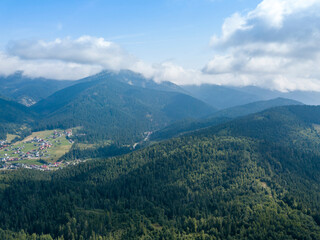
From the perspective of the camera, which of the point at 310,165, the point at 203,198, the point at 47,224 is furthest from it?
the point at 310,165

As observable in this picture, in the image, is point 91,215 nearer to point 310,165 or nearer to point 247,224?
point 247,224

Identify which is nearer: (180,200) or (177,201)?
(177,201)

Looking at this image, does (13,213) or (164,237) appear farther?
(13,213)

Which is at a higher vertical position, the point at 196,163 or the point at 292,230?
the point at 196,163

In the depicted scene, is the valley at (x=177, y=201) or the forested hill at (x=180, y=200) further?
the forested hill at (x=180, y=200)

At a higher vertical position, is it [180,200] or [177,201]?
[180,200]

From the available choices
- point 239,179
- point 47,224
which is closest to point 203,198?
point 239,179

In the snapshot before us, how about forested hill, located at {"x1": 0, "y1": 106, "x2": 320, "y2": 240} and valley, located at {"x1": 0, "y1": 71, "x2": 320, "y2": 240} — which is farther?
forested hill, located at {"x1": 0, "y1": 106, "x2": 320, "y2": 240}

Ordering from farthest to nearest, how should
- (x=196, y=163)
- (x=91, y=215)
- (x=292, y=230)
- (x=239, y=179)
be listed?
1. (x=196, y=163)
2. (x=239, y=179)
3. (x=91, y=215)
4. (x=292, y=230)
